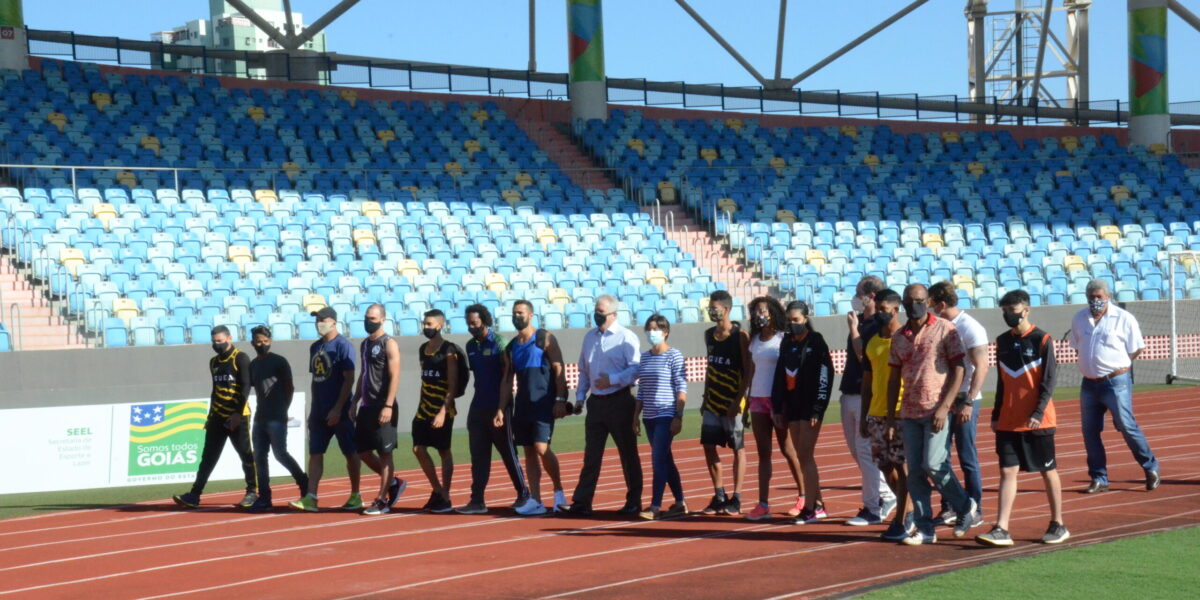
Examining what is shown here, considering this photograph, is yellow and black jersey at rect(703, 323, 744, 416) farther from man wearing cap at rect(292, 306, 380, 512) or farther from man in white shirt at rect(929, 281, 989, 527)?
man wearing cap at rect(292, 306, 380, 512)

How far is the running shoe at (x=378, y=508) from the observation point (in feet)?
40.7

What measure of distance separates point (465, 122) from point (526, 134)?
1.51 meters

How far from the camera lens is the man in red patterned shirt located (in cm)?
930

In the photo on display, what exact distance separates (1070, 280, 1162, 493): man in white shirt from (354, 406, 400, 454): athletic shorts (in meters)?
6.10

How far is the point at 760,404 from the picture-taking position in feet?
36.3

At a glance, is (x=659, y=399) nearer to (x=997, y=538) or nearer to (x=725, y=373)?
(x=725, y=373)

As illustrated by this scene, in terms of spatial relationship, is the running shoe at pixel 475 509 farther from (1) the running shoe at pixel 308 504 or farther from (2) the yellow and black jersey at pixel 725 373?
(2) the yellow and black jersey at pixel 725 373

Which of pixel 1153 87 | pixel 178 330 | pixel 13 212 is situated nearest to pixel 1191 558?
pixel 178 330

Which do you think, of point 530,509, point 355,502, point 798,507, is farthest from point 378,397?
Answer: point 798,507

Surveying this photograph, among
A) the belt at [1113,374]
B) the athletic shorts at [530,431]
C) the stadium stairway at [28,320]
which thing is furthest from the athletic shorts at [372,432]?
the stadium stairway at [28,320]

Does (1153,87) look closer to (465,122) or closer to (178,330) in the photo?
(465,122)

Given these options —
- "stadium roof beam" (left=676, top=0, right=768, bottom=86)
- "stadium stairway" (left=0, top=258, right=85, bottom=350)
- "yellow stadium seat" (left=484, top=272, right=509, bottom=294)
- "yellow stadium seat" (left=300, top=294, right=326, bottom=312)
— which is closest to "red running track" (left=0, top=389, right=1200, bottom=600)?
"stadium stairway" (left=0, top=258, right=85, bottom=350)

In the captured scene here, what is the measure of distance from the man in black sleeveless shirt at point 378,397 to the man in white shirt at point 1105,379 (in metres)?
6.08

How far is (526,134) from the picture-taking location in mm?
34312
